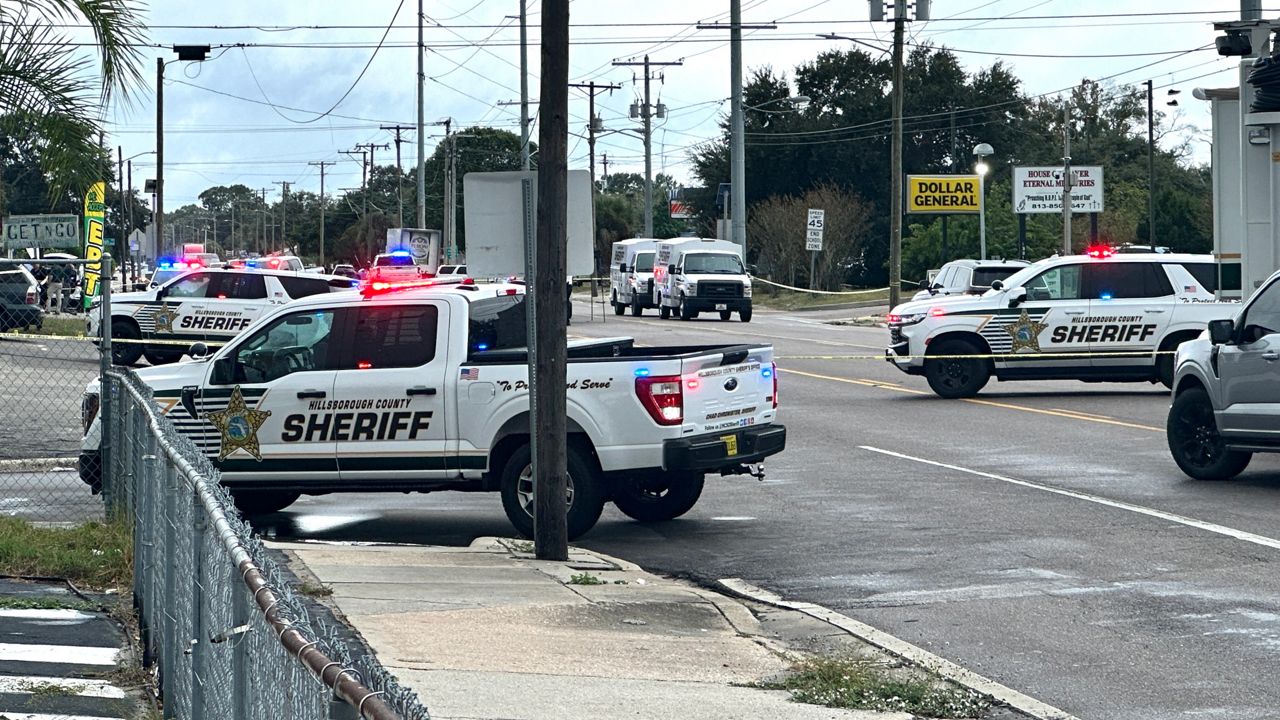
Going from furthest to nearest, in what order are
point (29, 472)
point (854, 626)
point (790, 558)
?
point (29, 472)
point (790, 558)
point (854, 626)

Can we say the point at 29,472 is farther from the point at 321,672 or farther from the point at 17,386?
the point at 321,672

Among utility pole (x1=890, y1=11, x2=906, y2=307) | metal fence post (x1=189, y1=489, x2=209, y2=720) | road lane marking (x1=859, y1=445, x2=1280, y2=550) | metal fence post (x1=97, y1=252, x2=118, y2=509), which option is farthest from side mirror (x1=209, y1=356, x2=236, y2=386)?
utility pole (x1=890, y1=11, x2=906, y2=307)

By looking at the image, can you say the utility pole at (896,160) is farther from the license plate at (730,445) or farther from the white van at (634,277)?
the license plate at (730,445)

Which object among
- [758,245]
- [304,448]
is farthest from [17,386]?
[758,245]

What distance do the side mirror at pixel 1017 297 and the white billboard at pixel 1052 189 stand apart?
32.0m

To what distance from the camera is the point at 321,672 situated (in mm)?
2982

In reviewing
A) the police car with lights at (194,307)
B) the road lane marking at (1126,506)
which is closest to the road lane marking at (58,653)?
the road lane marking at (1126,506)

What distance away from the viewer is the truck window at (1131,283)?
909 inches

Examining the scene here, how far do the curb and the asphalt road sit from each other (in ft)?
0.40

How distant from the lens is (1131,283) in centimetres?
2311

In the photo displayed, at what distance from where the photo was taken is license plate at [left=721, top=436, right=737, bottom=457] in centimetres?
1209

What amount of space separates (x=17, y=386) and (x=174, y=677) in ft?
70.0

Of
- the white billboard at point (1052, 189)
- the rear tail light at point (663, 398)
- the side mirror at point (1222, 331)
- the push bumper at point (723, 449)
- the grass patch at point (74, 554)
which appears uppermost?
the white billboard at point (1052, 189)

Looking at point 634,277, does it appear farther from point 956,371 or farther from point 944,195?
point 956,371
